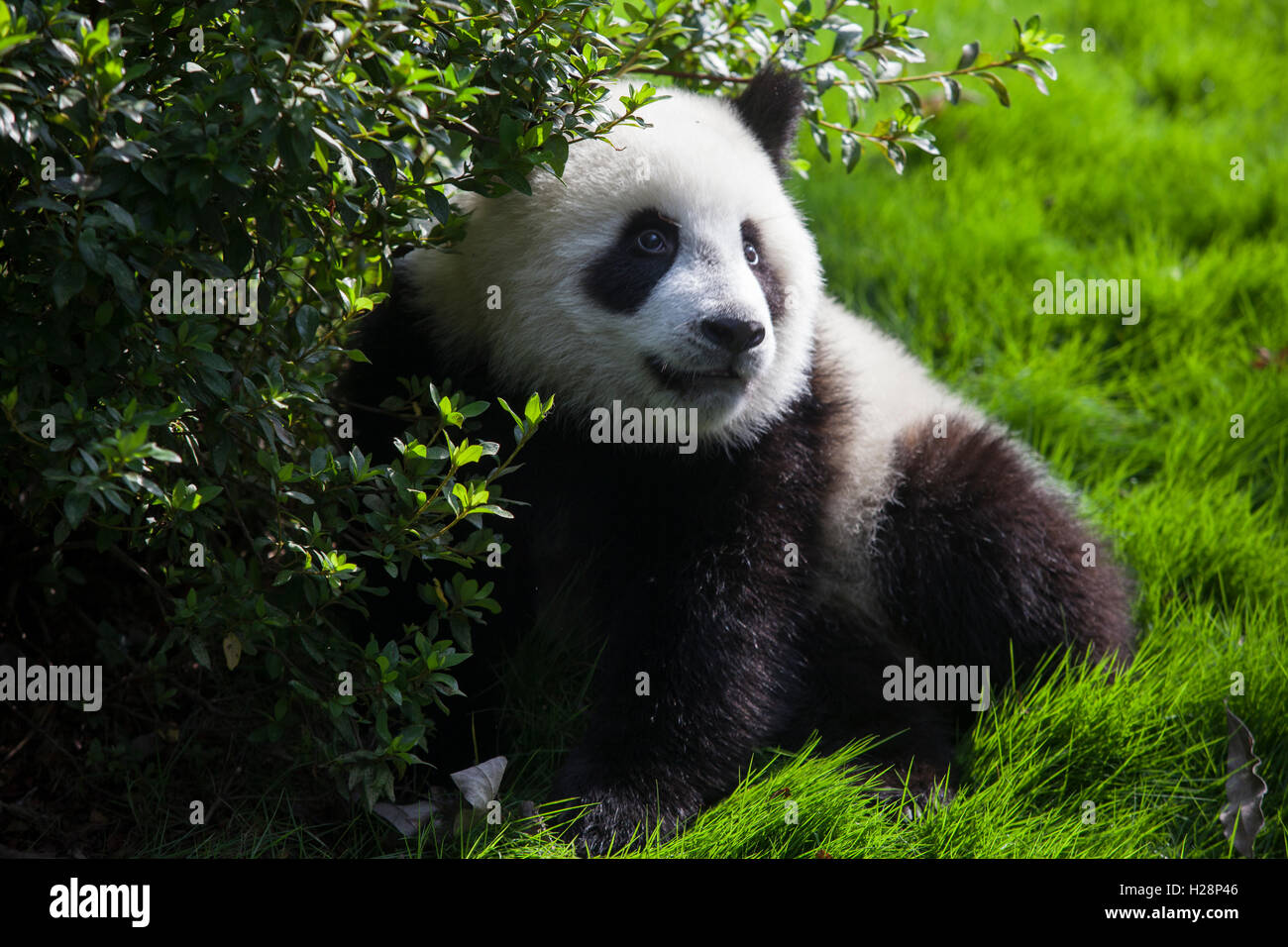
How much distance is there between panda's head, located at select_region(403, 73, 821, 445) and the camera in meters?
3.24

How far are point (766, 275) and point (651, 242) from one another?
1.32 feet

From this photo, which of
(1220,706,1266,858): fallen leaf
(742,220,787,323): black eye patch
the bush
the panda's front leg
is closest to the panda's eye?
(742,220,787,323): black eye patch

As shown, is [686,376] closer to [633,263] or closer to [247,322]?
[633,263]

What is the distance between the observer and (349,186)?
2.78m

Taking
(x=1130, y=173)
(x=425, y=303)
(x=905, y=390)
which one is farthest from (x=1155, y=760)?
(x=1130, y=173)

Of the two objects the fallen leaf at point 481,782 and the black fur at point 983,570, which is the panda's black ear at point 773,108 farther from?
the fallen leaf at point 481,782

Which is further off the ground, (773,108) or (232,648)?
(773,108)

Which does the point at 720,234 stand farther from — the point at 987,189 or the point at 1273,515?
the point at 987,189

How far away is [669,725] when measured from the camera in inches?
129

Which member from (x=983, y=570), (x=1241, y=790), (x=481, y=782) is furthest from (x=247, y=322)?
(x=1241, y=790)

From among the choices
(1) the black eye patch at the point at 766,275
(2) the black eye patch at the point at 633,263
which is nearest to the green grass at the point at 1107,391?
(2) the black eye patch at the point at 633,263

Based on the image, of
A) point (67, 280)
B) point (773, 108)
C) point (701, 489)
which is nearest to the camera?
point (67, 280)

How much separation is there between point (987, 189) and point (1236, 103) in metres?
2.14

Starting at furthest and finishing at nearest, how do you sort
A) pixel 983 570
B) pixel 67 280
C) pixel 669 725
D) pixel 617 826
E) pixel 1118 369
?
pixel 1118 369 < pixel 983 570 < pixel 669 725 < pixel 617 826 < pixel 67 280
